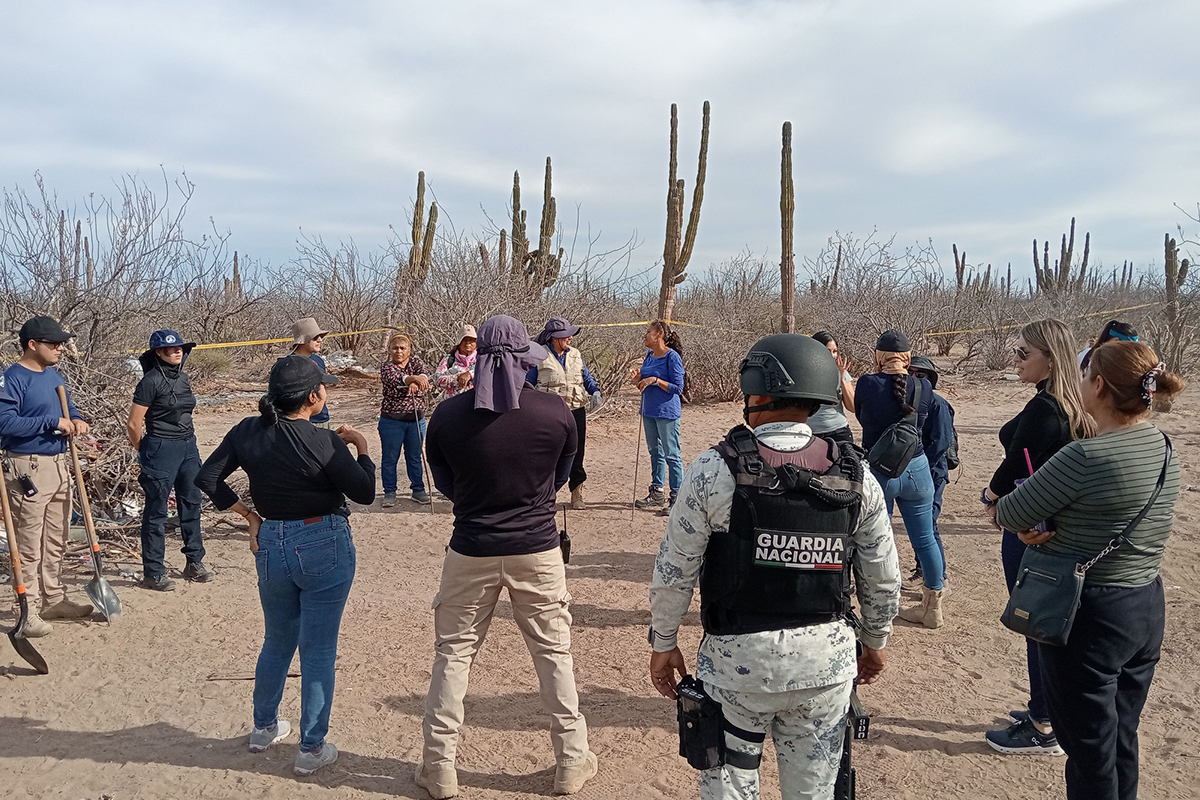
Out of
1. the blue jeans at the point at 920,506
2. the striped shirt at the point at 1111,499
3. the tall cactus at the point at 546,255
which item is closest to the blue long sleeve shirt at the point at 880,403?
the blue jeans at the point at 920,506

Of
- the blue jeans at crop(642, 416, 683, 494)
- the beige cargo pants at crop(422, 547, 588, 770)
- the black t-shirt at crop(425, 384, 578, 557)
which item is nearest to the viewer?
the black t-shirt at crop(425, 384, 578, 557)

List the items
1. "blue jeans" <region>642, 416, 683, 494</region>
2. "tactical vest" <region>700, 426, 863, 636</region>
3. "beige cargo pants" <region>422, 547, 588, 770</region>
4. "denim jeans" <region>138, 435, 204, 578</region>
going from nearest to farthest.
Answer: "tactical vest" <region>700, 426, 863, 636</region> → "beige cargo pants" <region>422, 547, 588, 770</region> → "denim jeans" <region>138, 435, 204, 578</region> → "blue jeans" <region>642, 416, 683, 494</region>

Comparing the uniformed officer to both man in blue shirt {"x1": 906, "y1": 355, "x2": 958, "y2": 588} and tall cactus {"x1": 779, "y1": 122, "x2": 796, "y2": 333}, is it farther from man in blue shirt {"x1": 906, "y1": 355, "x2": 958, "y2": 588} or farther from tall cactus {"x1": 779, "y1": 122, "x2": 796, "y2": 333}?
tall cactus {"x1": 779, "y1": 122, "x2": 796, "y2": 333}

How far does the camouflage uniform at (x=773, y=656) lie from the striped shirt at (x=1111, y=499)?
69 cm

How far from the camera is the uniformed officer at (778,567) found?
197cm

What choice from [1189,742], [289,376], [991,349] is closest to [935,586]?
[1189,742]

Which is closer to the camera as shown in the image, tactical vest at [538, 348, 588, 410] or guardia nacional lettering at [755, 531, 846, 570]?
guardia nacional lettering at [755, 531, 846, 570]

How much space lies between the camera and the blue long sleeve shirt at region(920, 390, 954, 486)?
4.73m

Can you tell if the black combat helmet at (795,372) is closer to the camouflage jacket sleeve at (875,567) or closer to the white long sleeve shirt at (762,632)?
the white long sleeve shirt at (762,632)

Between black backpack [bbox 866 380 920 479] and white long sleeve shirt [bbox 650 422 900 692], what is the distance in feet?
6.69

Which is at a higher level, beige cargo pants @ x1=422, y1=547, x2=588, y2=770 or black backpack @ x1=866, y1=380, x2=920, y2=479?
black backpack @ x1=866, y1=380, x2=920, y2=479

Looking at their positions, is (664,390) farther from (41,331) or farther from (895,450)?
(41,331)

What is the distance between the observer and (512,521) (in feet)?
9.72

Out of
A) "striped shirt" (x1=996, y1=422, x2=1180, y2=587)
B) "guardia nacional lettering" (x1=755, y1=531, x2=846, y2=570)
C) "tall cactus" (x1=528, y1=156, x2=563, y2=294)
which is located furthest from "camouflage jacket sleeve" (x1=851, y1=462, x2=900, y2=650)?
"tall cactus" (x1=528, y1=156, x2=563, y2=294)
